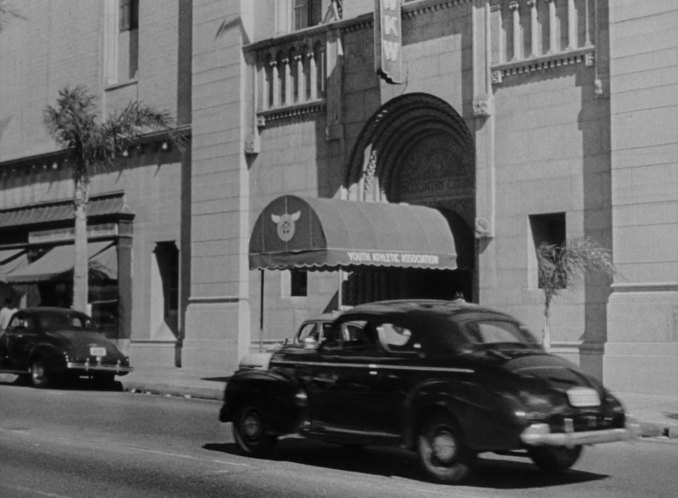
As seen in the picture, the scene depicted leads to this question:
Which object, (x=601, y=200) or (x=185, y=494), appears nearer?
(x=185, y=494)

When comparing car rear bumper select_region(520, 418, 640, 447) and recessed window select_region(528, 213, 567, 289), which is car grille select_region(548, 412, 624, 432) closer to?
car rear bumper select_region(520, 418, 640, 447)

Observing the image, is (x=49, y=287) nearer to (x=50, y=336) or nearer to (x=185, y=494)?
(x=50, y=336)

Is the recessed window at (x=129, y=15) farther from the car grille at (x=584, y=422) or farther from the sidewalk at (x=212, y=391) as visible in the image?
the car grille at (x=584, y=422)

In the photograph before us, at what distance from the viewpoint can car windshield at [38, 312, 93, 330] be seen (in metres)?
23.8

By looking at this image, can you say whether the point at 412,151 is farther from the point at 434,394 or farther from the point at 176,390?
the point at 434,394

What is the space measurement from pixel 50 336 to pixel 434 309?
14.0m

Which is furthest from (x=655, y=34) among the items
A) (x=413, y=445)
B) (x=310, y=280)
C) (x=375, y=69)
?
(x=413, y=445)

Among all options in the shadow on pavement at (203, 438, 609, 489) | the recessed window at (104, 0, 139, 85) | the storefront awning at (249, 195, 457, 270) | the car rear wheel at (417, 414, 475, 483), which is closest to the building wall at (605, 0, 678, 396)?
the storefront awning at (249, 195, 457, 270)

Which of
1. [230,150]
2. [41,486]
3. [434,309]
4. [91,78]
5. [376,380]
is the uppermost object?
[91,78]

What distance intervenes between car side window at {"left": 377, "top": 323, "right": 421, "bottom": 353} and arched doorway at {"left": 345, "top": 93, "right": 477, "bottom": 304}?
1241 centimetres

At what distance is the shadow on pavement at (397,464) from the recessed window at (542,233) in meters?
9.05

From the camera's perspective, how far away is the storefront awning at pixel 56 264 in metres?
31.7

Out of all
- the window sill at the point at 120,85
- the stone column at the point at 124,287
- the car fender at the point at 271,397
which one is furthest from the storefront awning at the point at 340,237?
A: the window sill at the point at 120,85

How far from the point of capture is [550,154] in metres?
21.4
